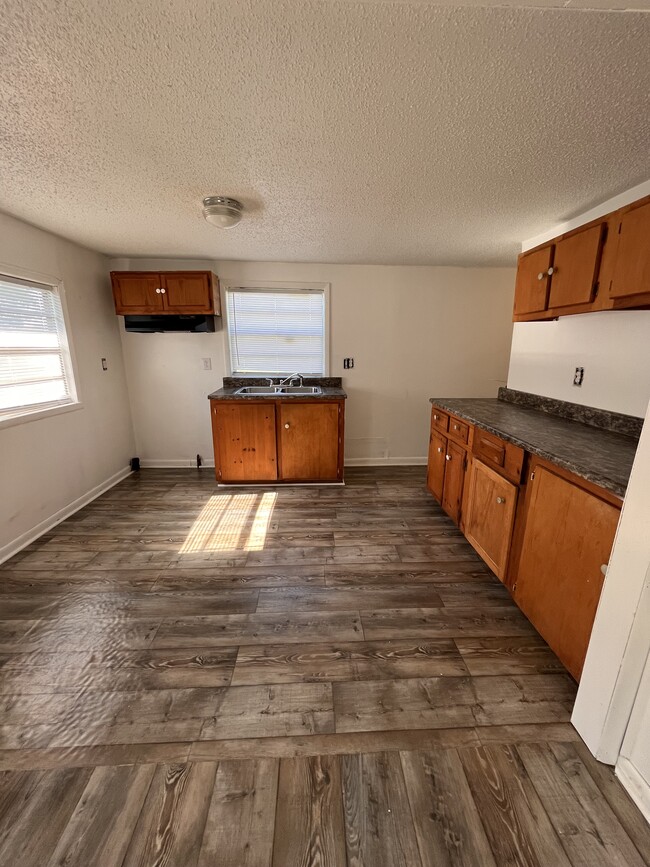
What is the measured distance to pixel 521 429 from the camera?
6.24 ft

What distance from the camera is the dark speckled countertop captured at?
1.28 meters

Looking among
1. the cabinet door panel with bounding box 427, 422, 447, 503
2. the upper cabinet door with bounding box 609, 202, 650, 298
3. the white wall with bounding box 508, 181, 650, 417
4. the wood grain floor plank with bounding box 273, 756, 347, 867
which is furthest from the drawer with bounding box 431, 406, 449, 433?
the wood grain floor plank with bounding box 273, 756, 347, 867

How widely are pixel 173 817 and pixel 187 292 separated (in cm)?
352

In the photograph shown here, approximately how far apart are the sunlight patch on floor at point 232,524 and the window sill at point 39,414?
1415 millimetres

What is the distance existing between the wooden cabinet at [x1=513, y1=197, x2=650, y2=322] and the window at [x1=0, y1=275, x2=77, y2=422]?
362 centimetres

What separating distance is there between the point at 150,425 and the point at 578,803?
13.8ft

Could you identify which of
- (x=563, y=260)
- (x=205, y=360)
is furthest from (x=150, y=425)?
(x=563, y=260)

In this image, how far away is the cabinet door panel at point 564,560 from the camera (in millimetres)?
1247

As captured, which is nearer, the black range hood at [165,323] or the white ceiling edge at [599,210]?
the white ceiling edge at [599,210]

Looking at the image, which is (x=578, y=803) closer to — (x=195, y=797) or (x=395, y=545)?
(x=195, y=797)

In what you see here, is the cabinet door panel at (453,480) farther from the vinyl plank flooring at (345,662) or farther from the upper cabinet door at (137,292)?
the upper cabinet door at (137,292)

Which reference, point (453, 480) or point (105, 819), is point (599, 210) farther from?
point (105, 819)

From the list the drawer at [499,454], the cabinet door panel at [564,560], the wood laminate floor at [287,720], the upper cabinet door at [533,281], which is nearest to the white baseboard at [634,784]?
the wood laminate floor at [287,720]

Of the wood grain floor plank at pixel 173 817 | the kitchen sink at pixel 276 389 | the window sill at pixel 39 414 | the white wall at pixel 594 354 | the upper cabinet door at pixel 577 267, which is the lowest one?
the wood grain floor plank at pixel 173 817
